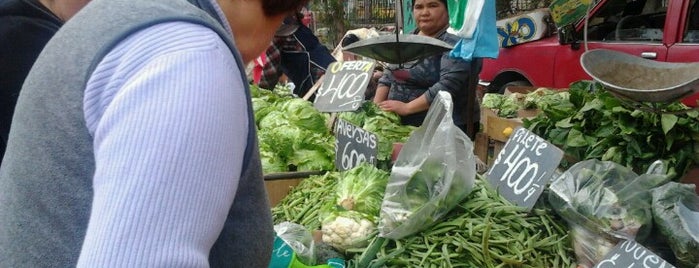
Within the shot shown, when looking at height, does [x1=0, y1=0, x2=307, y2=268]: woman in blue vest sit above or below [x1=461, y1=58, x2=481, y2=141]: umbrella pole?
above

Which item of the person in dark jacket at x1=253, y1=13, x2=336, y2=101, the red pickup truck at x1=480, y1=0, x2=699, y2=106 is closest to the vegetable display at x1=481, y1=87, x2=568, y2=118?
the red pickup truck at x1=480, y1=0, x2=699, y2=106

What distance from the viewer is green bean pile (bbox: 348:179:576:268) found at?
1855 mm

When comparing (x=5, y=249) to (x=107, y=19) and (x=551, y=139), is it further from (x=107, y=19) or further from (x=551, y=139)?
(x=551, y=139)

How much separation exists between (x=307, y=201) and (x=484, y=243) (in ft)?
2.71

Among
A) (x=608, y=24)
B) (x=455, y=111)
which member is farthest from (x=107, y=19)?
(x=608, y=24)

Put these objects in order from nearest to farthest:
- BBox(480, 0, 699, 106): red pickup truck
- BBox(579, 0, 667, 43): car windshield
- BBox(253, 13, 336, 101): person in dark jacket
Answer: BBox(253, 13, 336, 101): person in dark jacket
BBox(480, 0, 699, 106): red pickup truck
BBox(579, 0, 667, 43): car windshield

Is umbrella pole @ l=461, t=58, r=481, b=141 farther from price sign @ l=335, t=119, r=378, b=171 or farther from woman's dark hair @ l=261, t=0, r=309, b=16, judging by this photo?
woman's dark hair @ l=261, t=0, r=309, b=16

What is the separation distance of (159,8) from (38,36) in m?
0.97

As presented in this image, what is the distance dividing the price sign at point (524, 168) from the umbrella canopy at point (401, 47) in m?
0.96

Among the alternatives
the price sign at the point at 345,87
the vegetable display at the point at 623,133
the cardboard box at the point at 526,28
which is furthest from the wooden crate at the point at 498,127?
the cardboard box at the point at 526,28

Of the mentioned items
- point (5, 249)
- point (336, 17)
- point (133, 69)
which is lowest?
point (336, 17)

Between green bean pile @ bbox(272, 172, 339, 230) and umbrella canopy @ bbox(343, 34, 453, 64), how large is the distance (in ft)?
2.50

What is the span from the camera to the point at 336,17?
17094 mm

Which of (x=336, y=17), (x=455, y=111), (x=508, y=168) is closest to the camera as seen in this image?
(x=508, y=168)
